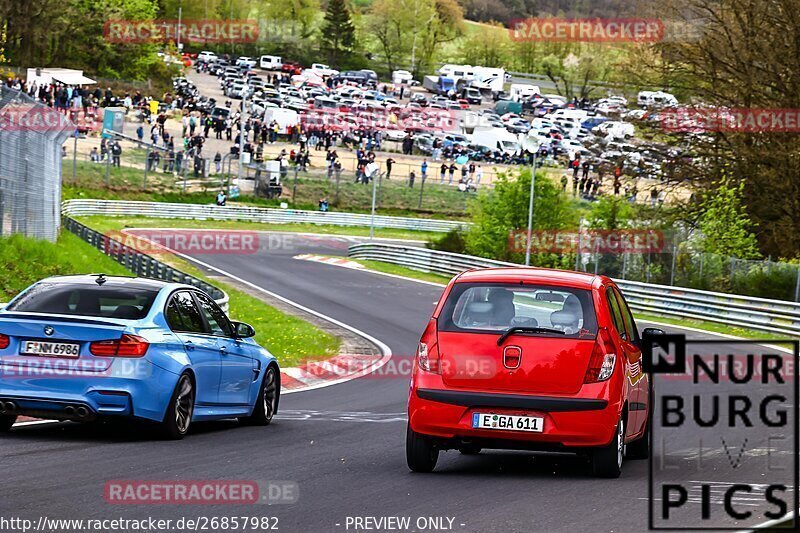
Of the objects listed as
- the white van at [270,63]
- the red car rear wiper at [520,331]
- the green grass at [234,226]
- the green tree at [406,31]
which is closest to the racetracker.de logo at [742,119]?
the green grass at [234,226]

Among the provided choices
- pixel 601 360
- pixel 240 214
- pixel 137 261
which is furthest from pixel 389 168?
pixel 601 360

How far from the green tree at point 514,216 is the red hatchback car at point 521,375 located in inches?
1574

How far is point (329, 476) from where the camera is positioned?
9.07 meters

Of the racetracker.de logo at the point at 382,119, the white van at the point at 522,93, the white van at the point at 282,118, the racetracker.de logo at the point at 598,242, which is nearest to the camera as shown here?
the racetracker.de logo at the point at 598,242

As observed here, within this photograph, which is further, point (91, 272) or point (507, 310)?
point (91, 272)

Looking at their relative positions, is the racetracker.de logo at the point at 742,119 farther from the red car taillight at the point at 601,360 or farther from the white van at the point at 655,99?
the red car taillight at the point at 601,360

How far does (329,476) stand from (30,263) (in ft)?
48.1

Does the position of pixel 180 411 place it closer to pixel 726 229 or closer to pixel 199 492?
pixel 199 492

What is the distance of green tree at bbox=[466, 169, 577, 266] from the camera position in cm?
5000

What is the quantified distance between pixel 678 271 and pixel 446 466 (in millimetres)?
28883

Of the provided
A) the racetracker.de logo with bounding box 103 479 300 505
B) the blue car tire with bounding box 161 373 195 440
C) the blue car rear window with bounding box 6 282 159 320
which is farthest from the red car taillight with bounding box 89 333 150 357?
the racetracker.de logo with bounding box 103 479 300 505

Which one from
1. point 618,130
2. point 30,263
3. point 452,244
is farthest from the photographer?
point 452,244

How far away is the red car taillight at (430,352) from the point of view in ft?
30.8

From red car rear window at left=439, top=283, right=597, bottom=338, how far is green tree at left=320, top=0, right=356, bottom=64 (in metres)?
127
